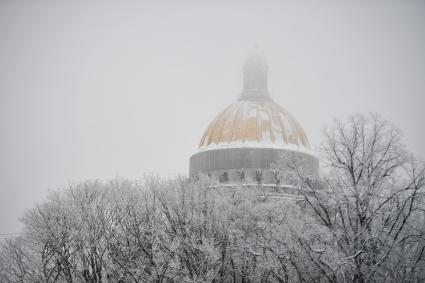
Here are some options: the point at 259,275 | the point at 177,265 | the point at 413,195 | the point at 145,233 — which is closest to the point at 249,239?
the point at 259,275

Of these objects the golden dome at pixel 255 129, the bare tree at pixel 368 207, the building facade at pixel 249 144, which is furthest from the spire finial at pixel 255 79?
the bare tree at pixel 368 207

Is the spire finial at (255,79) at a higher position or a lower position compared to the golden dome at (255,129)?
higher

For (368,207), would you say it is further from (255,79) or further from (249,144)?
(255,79)

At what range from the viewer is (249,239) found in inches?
1316

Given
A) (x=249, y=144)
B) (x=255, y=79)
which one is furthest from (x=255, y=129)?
(x=255, y=79)

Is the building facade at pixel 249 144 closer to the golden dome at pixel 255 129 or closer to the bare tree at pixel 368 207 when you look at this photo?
the golden dome at pixel 255 129

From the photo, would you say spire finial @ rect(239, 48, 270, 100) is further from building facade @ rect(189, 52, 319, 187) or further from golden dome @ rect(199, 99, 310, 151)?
golden dome @ rect(199, 99, 310, 151)

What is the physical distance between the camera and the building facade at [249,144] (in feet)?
206

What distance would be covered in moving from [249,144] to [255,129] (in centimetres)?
231

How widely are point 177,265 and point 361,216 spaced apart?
35.5ft

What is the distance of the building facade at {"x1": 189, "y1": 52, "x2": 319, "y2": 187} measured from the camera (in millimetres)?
62938

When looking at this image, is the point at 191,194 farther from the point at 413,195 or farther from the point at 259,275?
the point at 413,195

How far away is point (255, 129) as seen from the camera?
66438 mm

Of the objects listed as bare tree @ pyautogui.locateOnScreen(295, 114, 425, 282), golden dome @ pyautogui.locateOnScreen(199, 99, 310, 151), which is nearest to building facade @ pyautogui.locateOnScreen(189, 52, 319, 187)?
golden dome @ pyautogui.locateOnScreen(199, 99, 310, 151)
